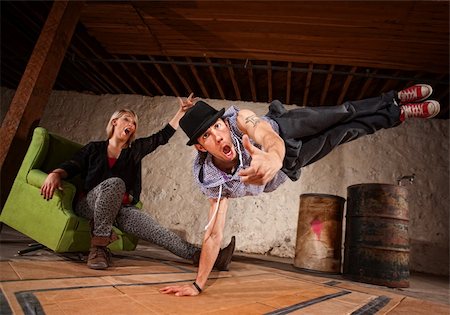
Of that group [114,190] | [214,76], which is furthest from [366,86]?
[114,190]

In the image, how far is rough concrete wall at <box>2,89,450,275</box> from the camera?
18.8ft

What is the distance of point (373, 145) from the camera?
6258mm

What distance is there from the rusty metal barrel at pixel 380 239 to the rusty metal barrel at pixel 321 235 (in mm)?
236

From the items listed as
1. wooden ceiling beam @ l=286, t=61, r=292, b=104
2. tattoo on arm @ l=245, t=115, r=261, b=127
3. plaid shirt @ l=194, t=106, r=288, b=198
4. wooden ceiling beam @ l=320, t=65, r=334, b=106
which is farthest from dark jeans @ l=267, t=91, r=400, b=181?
wooden ceiling beam @ l=286, t=61, r=292, b=104

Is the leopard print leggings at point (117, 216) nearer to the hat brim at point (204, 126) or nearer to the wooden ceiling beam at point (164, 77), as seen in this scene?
the hat brim at point (204, 126)

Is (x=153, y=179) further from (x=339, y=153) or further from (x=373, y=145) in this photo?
(x=373, y=145)

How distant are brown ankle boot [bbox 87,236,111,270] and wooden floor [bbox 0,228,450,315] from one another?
9 cm

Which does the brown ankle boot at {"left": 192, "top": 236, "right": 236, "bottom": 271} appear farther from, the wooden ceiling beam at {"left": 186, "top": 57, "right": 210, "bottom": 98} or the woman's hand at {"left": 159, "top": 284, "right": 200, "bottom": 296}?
the wooden ceiling beam at {"left": 186, "top": 57, "right": 210, "bottom": 98}

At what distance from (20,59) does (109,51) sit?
229cm

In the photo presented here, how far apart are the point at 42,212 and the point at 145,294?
1.46m

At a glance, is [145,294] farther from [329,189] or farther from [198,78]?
[329,189]

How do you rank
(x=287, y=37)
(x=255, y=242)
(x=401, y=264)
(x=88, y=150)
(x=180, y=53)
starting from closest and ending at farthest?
(x=88, y=150)
(x=401, y=264)
(x=287, y=37)
(x=180, y=53)
(x=255, y=242)

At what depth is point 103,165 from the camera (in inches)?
109

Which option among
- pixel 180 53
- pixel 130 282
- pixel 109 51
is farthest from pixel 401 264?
pixel 109 51
